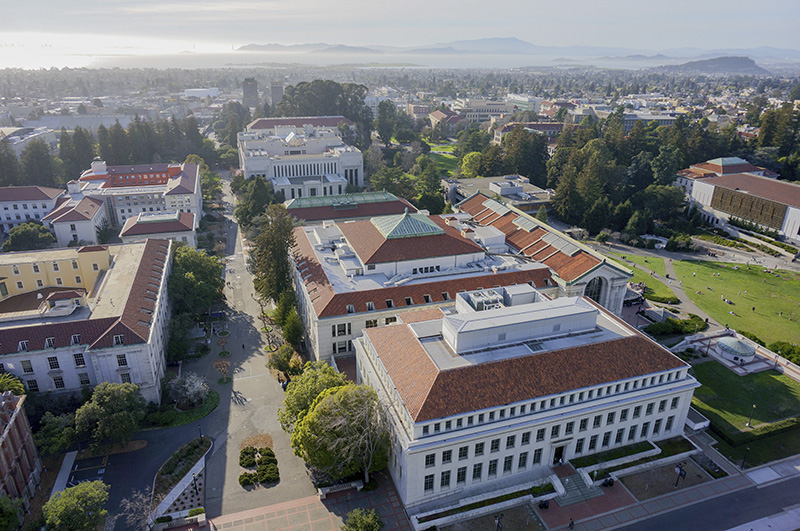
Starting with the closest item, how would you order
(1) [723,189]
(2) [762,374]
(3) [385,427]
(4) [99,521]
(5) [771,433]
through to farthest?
1. (4) [99,521]
2. (3) [385,427]
3. (5) [771,433]
4. (2) [762,374]
5. (1) [723,189]

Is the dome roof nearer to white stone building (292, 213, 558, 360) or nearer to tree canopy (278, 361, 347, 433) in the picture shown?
A: white stone building (292, 213, 558, 360)

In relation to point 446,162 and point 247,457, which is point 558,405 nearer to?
point 247,457

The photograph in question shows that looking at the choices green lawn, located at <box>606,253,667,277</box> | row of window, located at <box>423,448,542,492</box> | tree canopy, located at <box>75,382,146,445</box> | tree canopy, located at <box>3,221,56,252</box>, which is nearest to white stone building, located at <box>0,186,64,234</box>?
tree canopy, located at <box>3,221,56,252</box>

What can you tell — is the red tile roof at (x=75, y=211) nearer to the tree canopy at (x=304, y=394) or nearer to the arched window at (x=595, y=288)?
the tree canopy at (x=304, y=394)

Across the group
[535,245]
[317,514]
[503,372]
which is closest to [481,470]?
[503,372]

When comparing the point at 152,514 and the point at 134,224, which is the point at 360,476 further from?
the point at 134,224

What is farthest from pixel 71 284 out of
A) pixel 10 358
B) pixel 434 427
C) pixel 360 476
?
pixel 434 427
